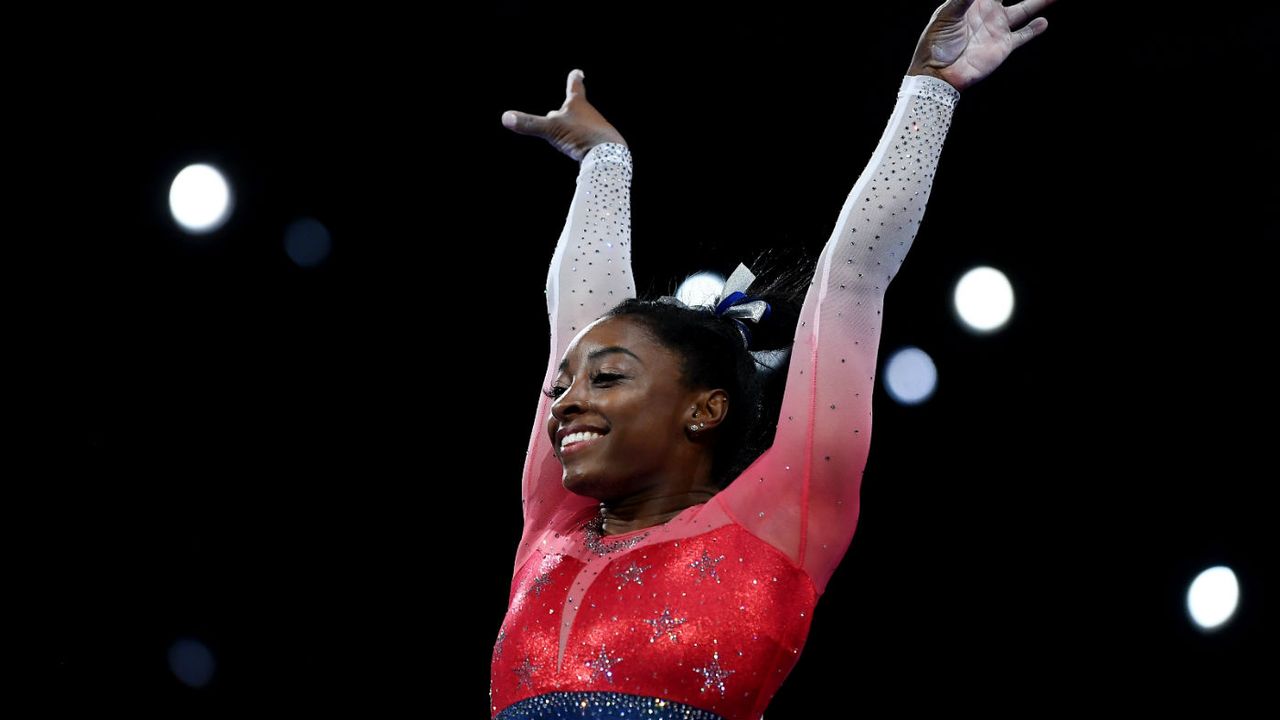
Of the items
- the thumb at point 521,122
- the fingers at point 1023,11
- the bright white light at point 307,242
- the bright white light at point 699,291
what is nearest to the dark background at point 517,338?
the bright white light at point 307,242

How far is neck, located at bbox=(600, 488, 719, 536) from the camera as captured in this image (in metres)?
1.67

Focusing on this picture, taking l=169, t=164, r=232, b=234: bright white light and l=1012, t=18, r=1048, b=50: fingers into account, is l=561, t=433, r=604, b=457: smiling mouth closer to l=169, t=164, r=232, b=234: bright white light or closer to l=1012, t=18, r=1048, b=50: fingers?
l=1012, t=18, r=1048, b=50: fingers

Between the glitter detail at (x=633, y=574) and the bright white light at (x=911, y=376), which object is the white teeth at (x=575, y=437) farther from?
the bright white light at (x=911, y=376)

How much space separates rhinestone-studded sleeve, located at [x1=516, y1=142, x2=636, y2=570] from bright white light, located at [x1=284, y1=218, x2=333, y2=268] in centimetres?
122

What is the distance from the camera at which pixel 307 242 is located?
10.4ft

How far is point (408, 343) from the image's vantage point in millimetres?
3283

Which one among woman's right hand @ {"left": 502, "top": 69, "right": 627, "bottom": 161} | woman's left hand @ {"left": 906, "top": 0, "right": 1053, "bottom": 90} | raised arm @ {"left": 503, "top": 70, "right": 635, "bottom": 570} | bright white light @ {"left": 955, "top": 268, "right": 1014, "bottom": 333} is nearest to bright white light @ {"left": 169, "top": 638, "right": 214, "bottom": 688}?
raised arm @ {"left": 503, "top": 70, "right": 635, "bottom": 570}

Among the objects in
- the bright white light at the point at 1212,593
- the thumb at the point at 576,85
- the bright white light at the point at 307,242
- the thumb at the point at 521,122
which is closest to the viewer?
the thumb at the point at 521,122

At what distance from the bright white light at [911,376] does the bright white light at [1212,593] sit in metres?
0.82

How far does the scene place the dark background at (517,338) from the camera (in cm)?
291

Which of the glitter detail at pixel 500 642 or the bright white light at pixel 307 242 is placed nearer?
the glitter detail at pixel 500 642

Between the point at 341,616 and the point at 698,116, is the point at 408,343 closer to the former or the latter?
the point at 341,616

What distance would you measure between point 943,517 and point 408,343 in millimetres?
1527

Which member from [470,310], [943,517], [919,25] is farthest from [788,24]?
[943,517]
